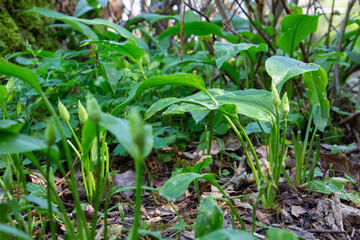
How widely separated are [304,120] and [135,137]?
1663 mm

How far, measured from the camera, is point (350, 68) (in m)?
2.40

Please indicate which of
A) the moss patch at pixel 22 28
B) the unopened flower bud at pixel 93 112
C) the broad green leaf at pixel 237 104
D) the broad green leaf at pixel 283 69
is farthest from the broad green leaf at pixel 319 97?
the moss patch at pixel 22 28

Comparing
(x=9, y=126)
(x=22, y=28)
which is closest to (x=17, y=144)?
(x=9, y=126)

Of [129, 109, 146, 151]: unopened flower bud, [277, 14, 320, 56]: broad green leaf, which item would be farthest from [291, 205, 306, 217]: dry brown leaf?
[277, 14, 320, 56]: broad green leaf

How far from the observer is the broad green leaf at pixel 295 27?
1650mm

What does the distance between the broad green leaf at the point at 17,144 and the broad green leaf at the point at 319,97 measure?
3.43 ft

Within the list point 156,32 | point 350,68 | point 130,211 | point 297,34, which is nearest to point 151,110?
point 130,211

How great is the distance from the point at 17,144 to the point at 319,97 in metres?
1.13

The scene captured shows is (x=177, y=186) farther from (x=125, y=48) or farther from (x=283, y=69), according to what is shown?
(x=125, y=48)

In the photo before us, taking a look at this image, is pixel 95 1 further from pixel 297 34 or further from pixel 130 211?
pixel 130 211

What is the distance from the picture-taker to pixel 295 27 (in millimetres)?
1689

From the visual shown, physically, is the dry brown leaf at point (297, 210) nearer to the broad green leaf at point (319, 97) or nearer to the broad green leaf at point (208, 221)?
the broad green leaf at point (319, 97)

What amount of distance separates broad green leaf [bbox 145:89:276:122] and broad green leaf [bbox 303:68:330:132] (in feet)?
0.90

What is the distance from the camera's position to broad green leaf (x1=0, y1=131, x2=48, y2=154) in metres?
0.53
